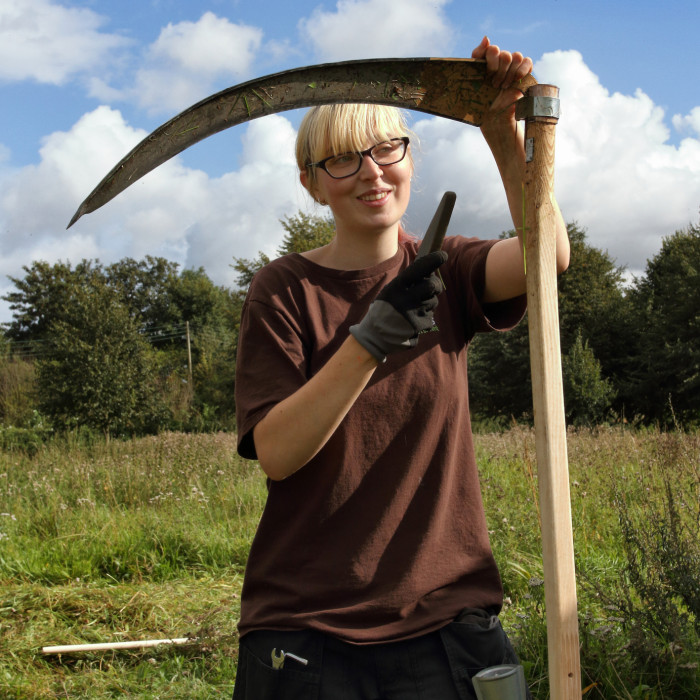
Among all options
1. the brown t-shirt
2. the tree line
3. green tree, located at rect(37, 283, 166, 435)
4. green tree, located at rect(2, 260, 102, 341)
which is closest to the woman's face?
the brown t-shirt

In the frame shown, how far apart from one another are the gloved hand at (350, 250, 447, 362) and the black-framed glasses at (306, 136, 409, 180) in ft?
1.12

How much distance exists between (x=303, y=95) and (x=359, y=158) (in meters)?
0.25

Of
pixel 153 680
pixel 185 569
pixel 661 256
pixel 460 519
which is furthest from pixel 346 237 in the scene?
pixel 661 256

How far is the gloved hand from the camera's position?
4.63ft

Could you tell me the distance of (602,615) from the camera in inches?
136

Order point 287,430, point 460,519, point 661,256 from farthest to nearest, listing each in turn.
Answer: point 661,256
point 460,519
point 287,430

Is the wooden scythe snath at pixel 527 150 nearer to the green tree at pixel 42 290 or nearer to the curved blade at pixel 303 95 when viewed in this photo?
the curved blade at pixel 303 95

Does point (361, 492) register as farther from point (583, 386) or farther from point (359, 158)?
point (583, 386)

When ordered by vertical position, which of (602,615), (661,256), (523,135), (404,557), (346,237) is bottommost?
(602,615)

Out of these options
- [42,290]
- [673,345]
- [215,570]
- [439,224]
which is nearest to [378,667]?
Answer: [439,224]

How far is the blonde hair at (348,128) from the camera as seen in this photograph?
1.68 meters

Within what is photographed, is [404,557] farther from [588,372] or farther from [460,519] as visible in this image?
[588,372]

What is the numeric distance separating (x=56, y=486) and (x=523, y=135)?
7.14 m

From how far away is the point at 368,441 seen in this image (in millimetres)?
1580
